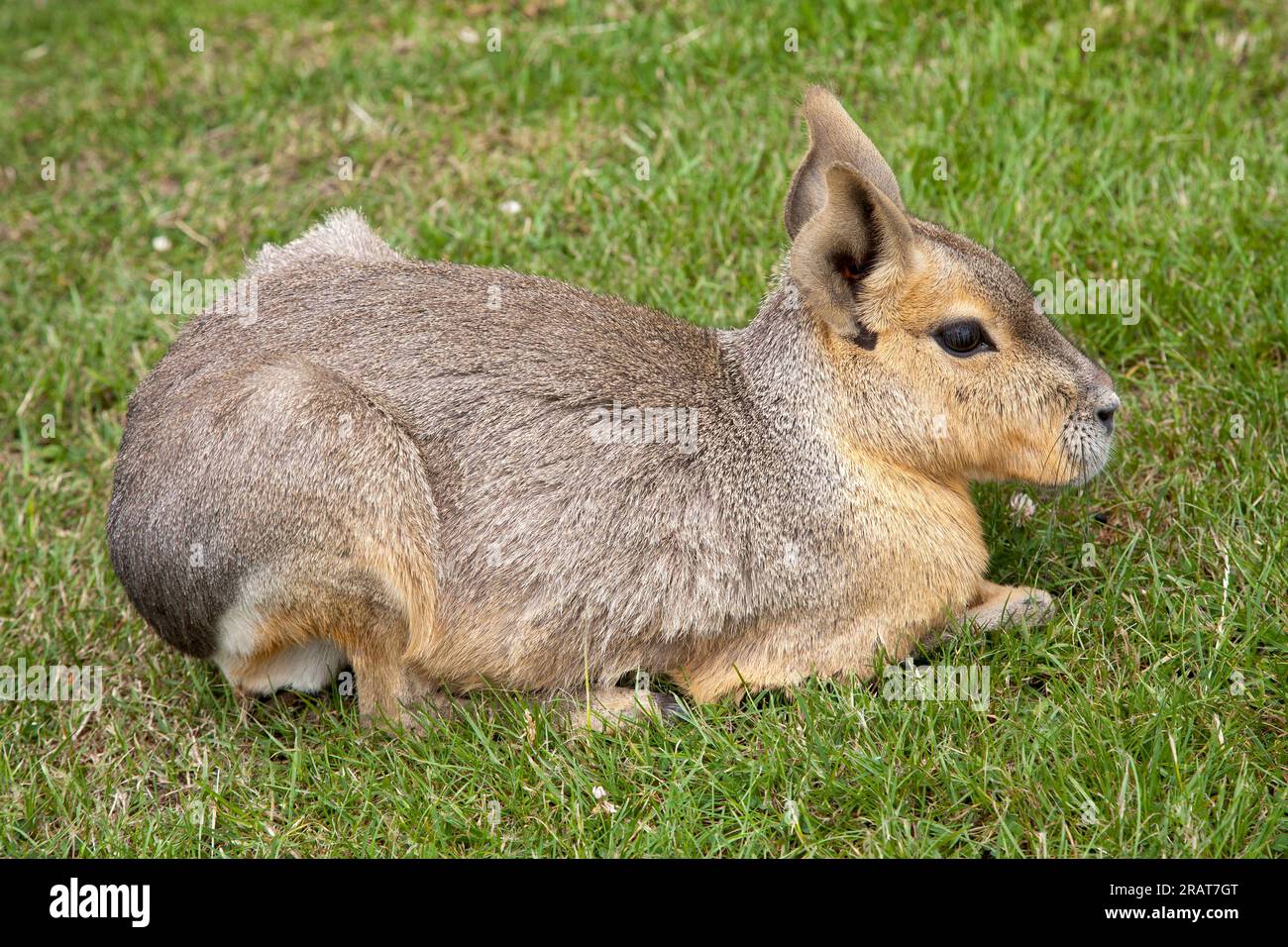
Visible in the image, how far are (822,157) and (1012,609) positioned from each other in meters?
1.54

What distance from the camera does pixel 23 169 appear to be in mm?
7434

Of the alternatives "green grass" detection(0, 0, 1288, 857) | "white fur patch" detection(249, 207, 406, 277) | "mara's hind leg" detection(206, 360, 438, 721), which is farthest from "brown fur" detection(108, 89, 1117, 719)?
"white fur patch" detection(249, 207, 406, 277)

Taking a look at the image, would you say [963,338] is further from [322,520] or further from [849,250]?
[322,520]

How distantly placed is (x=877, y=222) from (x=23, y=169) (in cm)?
518

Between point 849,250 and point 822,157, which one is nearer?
point 849,250

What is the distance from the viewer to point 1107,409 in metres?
4.31

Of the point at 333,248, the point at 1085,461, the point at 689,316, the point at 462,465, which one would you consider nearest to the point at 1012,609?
the point at 1085,461

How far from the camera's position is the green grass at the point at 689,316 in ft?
13.0

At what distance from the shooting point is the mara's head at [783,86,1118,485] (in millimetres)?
4195

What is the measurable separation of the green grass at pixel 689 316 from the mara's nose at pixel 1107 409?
52cm

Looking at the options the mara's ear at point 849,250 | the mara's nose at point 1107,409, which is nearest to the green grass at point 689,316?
the mara's nose at point 1107,409

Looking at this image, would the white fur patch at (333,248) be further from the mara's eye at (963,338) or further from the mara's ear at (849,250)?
the mara's eye at (963,338)

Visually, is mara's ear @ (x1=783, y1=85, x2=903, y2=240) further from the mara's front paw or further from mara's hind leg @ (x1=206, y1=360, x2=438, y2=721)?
mara's hind leg @ (x1=206, y1=360, x2=438, y2=721)
